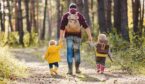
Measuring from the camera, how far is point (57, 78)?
1340 centimetres

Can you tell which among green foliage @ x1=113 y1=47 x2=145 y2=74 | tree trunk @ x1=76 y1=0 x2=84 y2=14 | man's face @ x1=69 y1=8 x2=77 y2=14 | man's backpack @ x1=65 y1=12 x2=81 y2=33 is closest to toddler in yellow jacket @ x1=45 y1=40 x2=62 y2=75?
man's backpack @ x1=65 y1=12 x2=81 y2=33

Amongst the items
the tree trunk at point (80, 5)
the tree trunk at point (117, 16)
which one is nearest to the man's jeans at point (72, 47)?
the tree trunk at point (117, 16)

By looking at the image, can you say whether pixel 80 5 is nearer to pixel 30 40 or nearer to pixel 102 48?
pixel 30 40

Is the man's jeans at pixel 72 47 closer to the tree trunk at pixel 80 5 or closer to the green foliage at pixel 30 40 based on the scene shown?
the tree trunk at pixel 80 5

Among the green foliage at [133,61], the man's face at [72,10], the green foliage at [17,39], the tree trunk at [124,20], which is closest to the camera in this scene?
the man's face at [72,10]

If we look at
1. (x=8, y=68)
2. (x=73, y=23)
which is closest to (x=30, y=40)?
(x=73, y=23)

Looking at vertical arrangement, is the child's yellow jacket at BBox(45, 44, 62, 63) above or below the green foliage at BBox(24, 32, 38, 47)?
above

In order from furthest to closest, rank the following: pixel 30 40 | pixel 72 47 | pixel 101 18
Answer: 1. pixel 30 40
2. pixel 101 18
3. pixel 72 47

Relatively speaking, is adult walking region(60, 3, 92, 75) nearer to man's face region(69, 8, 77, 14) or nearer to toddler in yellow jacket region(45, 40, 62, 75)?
man's face region(69, 8, 77, 14)

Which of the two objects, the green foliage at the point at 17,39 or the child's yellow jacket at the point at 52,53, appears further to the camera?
the green foliage at the point at 17,39

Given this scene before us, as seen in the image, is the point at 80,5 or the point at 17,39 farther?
the point at 17,39

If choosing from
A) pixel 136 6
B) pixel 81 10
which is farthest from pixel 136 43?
pixel 81 10

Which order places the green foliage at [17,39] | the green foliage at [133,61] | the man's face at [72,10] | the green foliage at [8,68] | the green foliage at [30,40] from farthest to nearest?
the green foliage at [30,40]
the green foliage at [17,39]
the green foliage at [133,61]
the man's face at [72,10]
the green foliage at [8,68]

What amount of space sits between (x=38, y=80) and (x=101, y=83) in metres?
1.87
